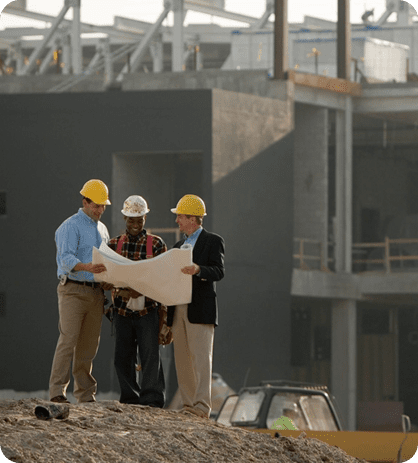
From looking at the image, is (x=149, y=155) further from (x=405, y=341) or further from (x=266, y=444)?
(x=266, y=444)

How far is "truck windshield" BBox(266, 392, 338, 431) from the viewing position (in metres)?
15.5

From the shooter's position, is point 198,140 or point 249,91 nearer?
point 198,140

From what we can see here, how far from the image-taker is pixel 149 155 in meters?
27.5

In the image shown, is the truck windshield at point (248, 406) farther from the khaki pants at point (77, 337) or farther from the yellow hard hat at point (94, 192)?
the yellow hard hat at point (94, 192)

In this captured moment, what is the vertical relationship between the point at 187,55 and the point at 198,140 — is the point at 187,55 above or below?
above

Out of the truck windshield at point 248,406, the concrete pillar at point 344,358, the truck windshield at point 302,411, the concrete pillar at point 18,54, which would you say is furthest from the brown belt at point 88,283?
the concrete pillar at point 18,54

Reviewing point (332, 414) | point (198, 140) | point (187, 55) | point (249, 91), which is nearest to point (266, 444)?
point (332, 414)

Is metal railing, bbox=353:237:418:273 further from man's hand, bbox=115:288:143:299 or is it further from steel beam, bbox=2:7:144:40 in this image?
man's hand, bbox=115:288:143:299

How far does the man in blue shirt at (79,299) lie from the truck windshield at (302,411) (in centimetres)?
633

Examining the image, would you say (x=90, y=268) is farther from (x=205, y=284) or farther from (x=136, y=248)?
(x=205, y=284)

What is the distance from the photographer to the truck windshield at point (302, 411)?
15.5 meters

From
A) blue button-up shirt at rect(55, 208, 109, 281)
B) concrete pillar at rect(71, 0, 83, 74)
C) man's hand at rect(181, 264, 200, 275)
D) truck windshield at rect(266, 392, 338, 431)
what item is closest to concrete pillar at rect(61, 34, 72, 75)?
concrete pillar at rect(71, 0, 83, 74)

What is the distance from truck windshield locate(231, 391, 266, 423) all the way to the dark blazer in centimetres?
674

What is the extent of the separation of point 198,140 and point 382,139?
9404 mm
